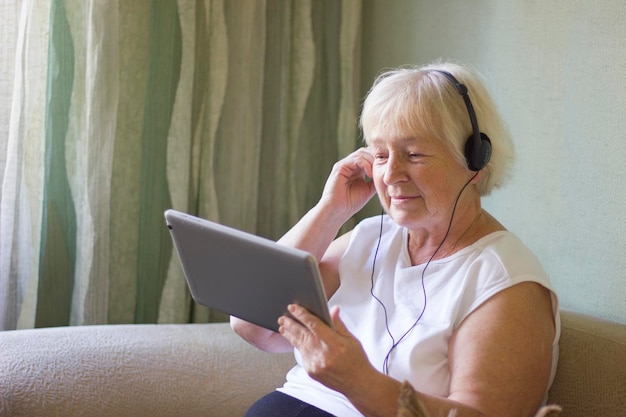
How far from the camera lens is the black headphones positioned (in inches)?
57.5

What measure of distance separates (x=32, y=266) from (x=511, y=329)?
1173 millimetres

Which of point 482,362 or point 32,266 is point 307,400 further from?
point 32,266

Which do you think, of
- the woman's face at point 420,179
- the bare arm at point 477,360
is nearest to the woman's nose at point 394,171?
the woman's face at point 420,179

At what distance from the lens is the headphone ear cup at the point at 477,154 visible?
1.46 m

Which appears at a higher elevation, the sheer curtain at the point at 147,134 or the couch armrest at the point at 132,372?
the sheer curtain at the point at 147,134

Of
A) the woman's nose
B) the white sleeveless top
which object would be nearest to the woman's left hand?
the white sleeveless top

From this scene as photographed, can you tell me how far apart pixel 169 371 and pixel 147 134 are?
717 millimetres

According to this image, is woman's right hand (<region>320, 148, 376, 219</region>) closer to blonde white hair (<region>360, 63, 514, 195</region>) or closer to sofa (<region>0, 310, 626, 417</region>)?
blonde white hair (<region>360, 63, 514, 195</region>)

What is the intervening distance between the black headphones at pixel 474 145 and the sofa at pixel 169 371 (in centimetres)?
34

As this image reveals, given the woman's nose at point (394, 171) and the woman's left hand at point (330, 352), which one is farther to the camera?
the woman's nose at point (394, 171)

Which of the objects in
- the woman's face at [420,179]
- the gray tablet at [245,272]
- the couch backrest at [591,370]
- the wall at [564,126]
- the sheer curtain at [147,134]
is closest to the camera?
the gray tablet at [245,272]

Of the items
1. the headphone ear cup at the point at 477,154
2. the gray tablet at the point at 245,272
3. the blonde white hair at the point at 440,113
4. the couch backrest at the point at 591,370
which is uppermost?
the blonde white hair at the point at 440,113

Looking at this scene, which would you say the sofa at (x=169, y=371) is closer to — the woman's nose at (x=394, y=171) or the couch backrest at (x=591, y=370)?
the couch backrest at (x=591, y=370)

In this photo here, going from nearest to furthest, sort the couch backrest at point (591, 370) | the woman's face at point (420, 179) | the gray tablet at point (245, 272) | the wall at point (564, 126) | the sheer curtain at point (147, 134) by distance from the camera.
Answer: the gray tablet at point (245, 272)
the couch backrest at point (591, 370)
the woman's face at point (420, 179)
the wall at point (564, 126)
the sheer curtain at point (147, 134)
